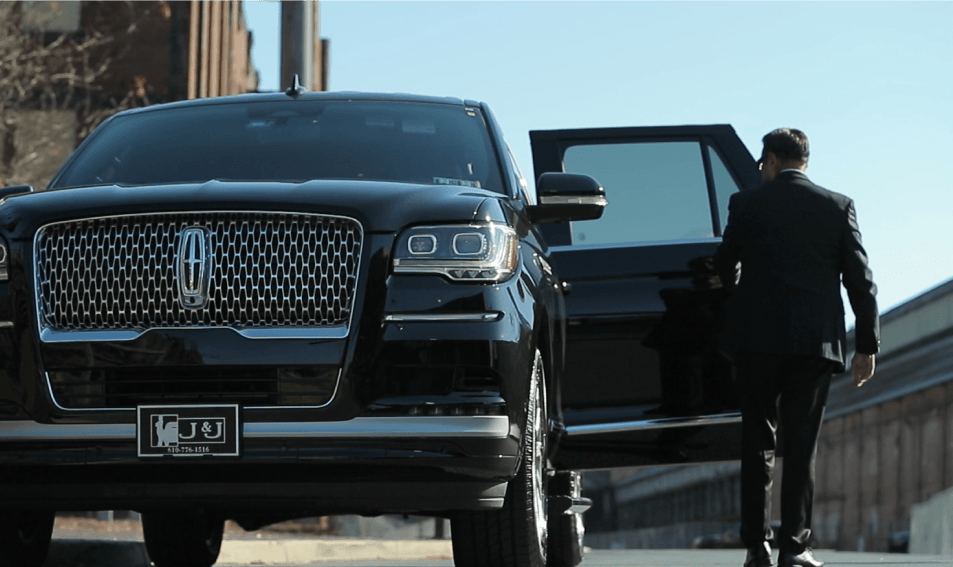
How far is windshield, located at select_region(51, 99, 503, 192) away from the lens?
18.8 ft

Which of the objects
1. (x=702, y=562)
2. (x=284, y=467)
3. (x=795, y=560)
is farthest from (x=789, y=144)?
(x=702, y=562)

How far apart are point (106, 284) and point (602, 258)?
2627 millimetres

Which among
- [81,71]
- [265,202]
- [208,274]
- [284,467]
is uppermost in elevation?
[81,71]

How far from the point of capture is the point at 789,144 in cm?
666

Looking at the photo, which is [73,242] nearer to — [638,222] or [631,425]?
[631,425]

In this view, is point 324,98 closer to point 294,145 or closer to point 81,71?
point 294,145

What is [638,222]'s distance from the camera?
7.31 m

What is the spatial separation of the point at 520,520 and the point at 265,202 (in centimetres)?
137

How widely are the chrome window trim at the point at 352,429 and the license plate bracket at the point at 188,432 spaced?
40 mm

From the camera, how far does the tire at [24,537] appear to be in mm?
5566

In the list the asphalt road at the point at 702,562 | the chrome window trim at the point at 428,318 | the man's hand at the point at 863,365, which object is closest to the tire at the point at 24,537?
the chrome window trim at the point at 428,318

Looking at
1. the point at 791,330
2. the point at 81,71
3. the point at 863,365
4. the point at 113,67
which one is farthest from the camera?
the point at 113,67

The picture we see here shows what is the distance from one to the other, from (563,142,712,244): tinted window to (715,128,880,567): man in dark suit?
778mm

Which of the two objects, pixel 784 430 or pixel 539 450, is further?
pixel 784 430
